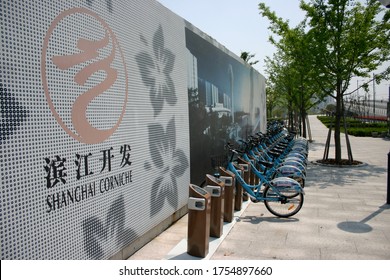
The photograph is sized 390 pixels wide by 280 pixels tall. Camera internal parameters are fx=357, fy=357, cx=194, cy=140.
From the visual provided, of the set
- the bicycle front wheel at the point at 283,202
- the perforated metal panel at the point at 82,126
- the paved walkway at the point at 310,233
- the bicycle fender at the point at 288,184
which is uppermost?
the perforated metal panel at the point at 82,126

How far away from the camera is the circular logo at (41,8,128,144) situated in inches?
124

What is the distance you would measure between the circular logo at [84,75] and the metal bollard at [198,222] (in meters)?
1.25

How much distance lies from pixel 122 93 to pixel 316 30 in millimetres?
8789

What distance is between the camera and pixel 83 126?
11.7ft

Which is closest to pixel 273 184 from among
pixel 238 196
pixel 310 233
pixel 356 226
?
pixel 238 196

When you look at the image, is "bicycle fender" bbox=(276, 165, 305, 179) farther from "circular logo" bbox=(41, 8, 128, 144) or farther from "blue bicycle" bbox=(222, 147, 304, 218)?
"circular logo" bbox=(41, 8, 128, 144)

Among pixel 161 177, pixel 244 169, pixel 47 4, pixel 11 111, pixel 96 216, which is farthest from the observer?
pixel 244 169

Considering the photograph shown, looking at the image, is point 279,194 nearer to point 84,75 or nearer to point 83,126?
point 83,126

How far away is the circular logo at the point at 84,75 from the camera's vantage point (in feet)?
10.4

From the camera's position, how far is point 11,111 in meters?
2.71

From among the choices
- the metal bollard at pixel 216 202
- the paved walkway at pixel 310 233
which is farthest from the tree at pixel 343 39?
the metal bollard at pixel 216 202

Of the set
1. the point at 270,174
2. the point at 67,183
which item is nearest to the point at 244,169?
the point at 270,174

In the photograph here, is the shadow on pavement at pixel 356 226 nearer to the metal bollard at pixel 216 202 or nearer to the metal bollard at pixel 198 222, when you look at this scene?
the metal bollard at pixel 216 202

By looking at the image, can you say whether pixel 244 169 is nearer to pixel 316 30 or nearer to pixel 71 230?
pixel 71 230
